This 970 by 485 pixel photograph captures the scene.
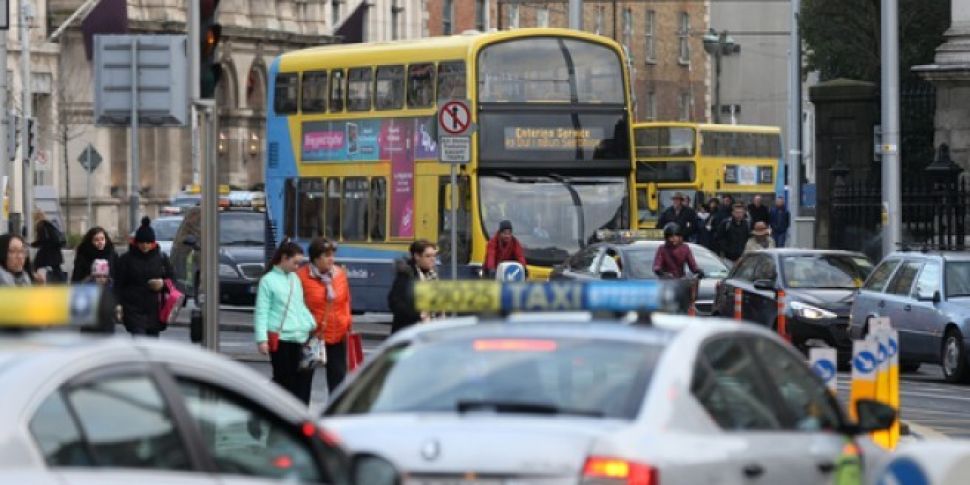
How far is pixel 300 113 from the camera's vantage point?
37.1 meters

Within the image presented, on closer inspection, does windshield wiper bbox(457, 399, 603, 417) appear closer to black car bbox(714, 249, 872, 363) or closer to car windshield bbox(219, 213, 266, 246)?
black car bbox(714, 249, 872, 363)

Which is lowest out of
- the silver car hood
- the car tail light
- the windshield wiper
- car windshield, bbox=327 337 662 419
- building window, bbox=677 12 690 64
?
the car tail light

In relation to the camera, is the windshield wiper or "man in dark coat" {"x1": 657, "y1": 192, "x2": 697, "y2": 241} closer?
the windshield wiper

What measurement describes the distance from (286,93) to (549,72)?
5060mm

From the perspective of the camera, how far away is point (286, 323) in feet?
60.5

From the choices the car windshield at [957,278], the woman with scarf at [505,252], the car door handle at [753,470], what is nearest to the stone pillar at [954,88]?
the woman with scarf at [505,252]

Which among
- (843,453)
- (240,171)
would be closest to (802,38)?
(240,171)

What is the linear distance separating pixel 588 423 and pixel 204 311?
722 centimetres

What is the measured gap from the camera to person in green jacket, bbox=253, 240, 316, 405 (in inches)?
725

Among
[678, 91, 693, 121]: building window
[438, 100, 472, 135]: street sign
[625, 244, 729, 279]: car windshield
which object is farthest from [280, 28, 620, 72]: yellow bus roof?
[678, 91, 693, 121]: building window

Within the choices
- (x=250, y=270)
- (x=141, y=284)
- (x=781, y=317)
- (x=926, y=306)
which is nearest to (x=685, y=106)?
(x=250, y=270)

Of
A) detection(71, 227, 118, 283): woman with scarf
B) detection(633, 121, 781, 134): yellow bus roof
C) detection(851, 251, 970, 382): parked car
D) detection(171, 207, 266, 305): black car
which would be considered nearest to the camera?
detection(71, 227, 118, 283): woman with scarf

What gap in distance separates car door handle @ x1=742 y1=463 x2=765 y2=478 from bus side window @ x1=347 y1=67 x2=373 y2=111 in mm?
26241

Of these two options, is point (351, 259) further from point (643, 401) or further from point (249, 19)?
point (249, 19)
